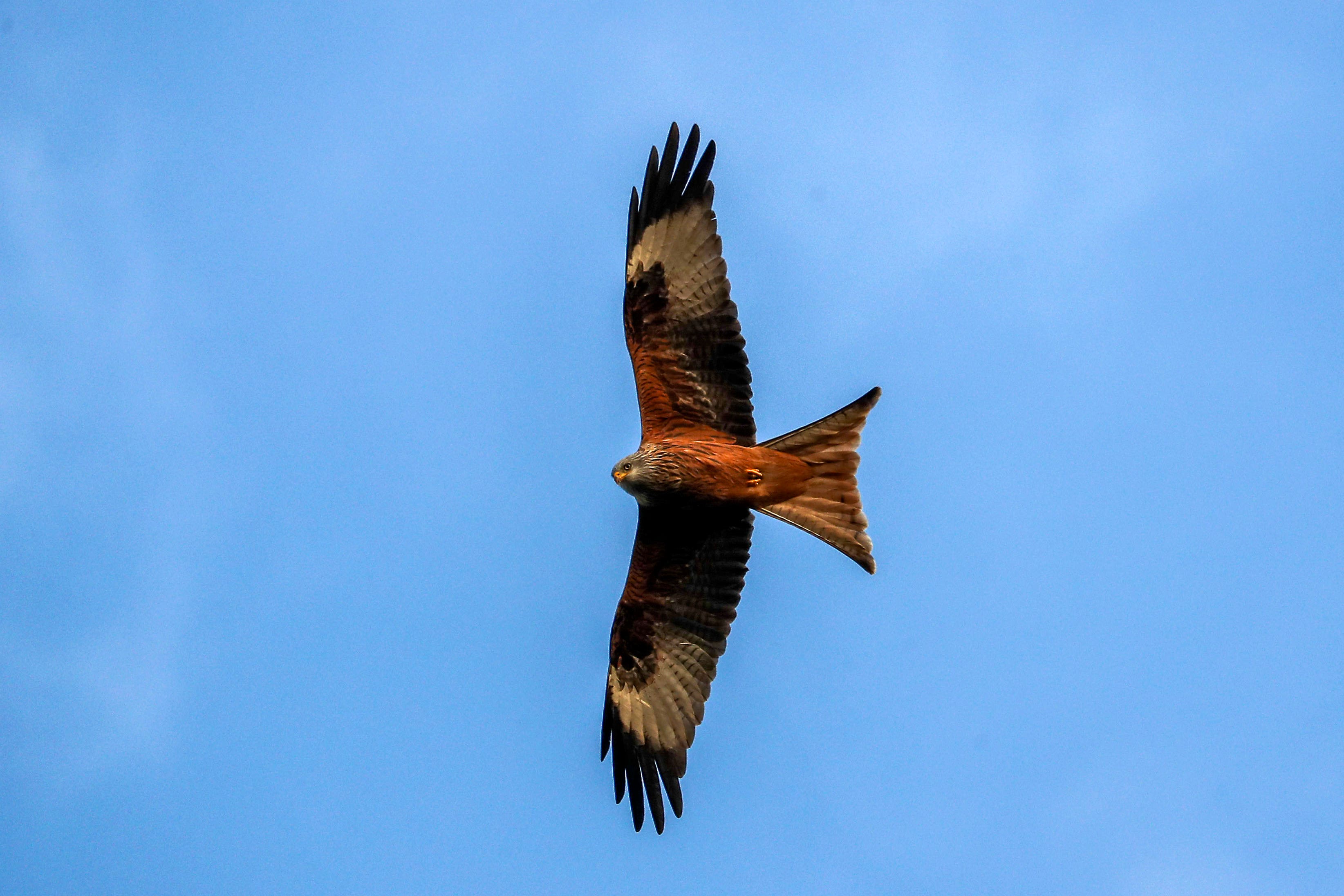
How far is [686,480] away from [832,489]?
1.09 m

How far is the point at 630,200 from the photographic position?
9.45 meters

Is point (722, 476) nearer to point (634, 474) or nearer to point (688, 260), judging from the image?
point (634, 474)

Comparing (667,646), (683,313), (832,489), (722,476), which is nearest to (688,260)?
(683,313)

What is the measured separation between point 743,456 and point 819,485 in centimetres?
61

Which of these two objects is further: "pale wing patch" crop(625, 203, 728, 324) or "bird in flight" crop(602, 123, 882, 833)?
"pale wing patch" crop(625, 203, 728, 324)

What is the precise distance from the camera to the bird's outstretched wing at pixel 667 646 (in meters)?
9.41

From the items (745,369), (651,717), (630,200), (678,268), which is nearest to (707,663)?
(651,717)

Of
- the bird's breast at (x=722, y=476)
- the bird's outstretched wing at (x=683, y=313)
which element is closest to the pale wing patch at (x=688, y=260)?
the bird's outstretched wing at (x=683, y=313)

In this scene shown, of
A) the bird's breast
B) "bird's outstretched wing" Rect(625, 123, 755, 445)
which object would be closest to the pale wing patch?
"bird's outstretched wing" Rect(625, 123, 755, 445)

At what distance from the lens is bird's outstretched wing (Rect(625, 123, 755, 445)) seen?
916 centimetres

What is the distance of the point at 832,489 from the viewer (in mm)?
8898

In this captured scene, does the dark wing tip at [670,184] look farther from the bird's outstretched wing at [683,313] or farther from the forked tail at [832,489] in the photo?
the forked tail at [832,489]

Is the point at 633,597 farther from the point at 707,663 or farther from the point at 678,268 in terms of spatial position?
the point at 678,268

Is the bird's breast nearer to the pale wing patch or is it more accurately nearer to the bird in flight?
the bird in flight
